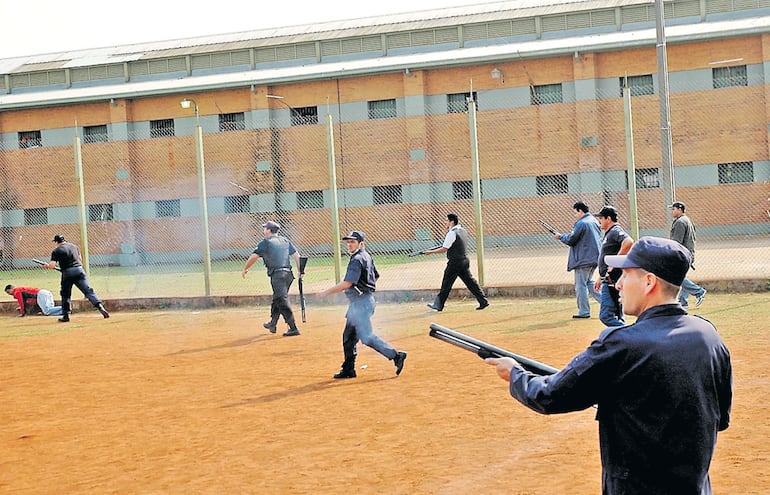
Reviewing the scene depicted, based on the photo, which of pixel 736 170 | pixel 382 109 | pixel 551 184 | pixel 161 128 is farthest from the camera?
pixel 161 128

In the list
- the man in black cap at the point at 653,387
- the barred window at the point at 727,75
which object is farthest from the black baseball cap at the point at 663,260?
the barred window at the point at 727,75

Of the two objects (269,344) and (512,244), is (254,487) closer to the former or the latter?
(269,344)

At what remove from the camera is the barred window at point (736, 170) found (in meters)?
29.6

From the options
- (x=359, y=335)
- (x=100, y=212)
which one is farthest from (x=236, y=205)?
(x=359, y=335)

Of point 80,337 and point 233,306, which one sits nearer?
point 80,337

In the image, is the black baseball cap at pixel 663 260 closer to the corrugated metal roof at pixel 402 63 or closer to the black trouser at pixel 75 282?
the black trouser at pixel 75 282

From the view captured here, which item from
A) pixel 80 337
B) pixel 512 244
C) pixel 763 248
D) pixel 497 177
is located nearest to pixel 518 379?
pixel 80 337

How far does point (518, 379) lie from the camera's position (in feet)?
11.3

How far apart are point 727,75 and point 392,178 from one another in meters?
12.1

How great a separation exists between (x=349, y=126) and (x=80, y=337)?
1876 centimetres

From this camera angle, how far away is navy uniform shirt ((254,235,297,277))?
566 inches

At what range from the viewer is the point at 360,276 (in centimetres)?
1047

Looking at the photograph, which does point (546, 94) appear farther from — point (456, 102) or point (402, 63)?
point (402, 63)

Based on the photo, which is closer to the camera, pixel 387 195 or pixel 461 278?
pixel 461 278
